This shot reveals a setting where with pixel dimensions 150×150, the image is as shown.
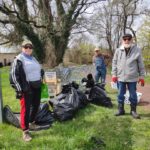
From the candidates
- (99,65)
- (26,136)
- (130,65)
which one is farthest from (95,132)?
(99,65)

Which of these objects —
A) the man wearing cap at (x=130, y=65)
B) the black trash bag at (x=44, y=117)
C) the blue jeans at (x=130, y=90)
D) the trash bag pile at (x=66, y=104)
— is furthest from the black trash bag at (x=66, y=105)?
the man wearing cap at (x=130, y=65)

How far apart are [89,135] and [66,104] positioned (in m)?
1.88

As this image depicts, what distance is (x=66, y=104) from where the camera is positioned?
8.00m

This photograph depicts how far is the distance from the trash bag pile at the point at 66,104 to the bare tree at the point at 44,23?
1865 cm

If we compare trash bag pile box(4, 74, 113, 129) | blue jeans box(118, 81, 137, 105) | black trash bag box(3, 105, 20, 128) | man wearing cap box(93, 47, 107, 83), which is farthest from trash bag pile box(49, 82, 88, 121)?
man wearing cap box(93, 47, 107, 83)

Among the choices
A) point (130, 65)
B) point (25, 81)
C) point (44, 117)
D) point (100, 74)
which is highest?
point (130, 65)

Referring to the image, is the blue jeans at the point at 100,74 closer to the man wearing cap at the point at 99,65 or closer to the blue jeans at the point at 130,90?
the man wearing cap at the point at 99,65

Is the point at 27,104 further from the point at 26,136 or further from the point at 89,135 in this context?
the point at 89,135

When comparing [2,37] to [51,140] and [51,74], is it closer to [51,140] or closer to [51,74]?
[51,74]

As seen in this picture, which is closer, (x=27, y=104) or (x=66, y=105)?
(x=27, y=104)

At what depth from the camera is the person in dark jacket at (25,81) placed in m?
6.30

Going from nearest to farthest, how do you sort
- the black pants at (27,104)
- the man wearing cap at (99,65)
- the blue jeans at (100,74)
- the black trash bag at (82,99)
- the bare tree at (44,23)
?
the black pants at (27,104), the black trash bag at (82,99), the man wearing cap at (99,65), the blue jeans at (100,74), the bare tree at (44,23)

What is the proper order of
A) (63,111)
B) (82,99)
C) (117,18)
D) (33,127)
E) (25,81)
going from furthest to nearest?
(117,18) → (82,99) → (63,111) → (33,127) → (25,81)

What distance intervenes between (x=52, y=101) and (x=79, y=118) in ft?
2.55
